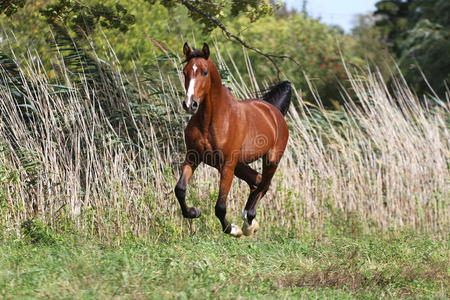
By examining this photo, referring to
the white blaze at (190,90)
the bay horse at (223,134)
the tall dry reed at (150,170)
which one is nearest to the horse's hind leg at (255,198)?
the bay horse at (223,134)

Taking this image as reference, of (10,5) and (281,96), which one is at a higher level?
(10,5)

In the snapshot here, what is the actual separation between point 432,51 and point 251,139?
13903mm

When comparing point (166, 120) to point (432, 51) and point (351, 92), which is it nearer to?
point (351, 92)

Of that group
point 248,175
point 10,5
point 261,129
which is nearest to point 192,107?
point 261,129

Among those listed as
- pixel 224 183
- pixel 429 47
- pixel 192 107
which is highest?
pixel 192 107

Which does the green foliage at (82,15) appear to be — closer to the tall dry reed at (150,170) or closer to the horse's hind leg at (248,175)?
the tall dry reed at (150,170)

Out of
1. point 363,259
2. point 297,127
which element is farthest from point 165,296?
point 297,127

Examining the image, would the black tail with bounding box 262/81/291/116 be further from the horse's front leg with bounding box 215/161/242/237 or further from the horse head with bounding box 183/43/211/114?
the horse head with bounding box 183/43/211/114

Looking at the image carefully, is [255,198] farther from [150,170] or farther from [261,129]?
[150,170]

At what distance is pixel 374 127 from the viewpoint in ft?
29.6

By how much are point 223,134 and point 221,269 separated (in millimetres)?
1154

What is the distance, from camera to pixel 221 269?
16.3 ft

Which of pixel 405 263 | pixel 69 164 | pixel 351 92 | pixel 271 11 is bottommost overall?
pixel 351 92

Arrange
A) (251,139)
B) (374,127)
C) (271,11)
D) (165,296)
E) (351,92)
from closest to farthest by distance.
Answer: (165,296), (251,139), (271,11), (374,127), (351,92)
